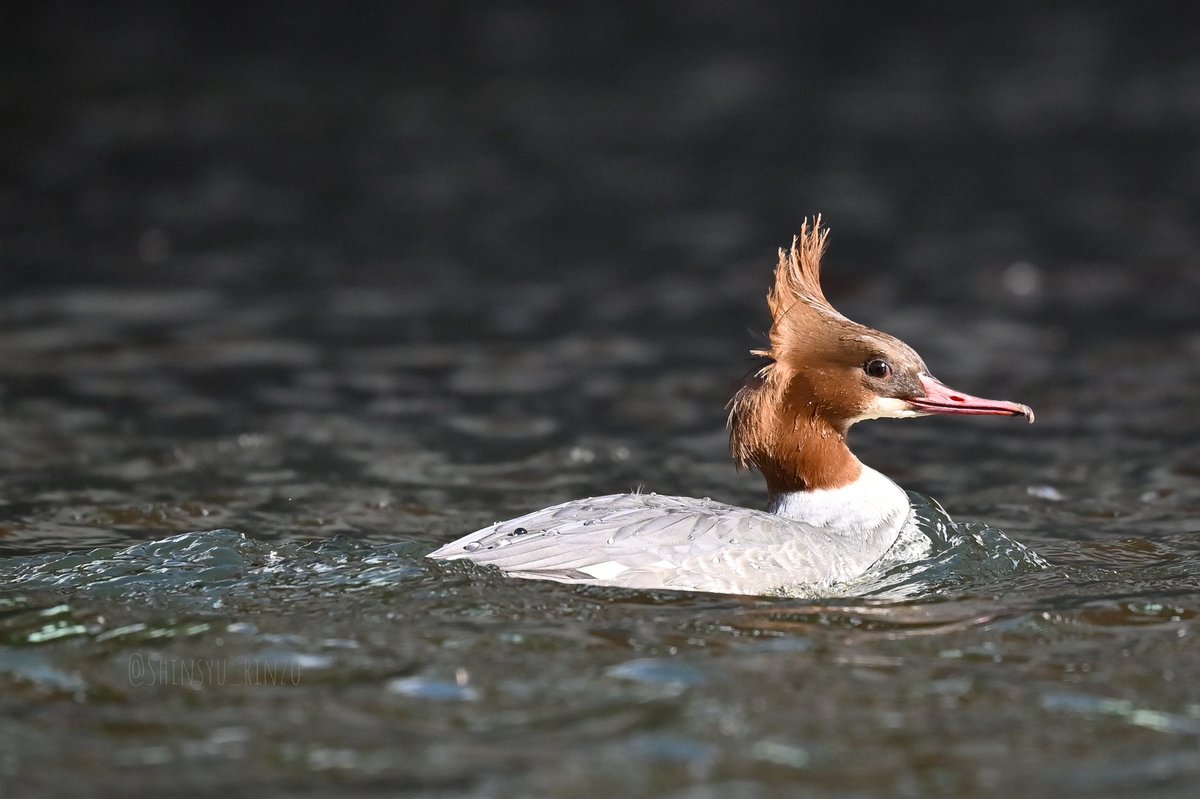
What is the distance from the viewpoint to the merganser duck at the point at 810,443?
265 inches

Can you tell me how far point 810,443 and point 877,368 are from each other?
18.4 inches

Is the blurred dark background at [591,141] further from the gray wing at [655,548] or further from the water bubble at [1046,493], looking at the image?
the gray wing at [655,548]

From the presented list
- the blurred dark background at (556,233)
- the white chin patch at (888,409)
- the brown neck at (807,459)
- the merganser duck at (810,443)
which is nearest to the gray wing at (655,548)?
the merganser duck at (810,443)

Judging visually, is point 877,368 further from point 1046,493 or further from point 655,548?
point 1046,493

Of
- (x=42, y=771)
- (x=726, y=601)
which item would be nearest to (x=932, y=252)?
(x=726, y=601)

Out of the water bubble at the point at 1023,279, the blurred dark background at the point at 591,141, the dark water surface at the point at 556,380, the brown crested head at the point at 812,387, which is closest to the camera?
the dark water surface at the point at 556,380

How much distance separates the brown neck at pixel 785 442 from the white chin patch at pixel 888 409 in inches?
7.2

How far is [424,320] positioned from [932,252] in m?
4.70

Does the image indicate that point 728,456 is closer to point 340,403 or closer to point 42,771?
point 340,403

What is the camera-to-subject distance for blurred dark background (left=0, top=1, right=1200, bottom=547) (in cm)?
954

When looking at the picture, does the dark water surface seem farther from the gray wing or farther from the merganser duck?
the merganser duck

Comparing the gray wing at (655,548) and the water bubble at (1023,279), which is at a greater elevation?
the water bubble at (1023,279)

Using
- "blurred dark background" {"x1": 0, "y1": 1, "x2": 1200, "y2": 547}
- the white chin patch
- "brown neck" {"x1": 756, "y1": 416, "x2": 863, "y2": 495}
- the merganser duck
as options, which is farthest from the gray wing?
"blurred dark background" {"x1": 0, "y1": 1, "x2": 1200, "y2": 547}

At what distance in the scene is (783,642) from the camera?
19.1 feet
